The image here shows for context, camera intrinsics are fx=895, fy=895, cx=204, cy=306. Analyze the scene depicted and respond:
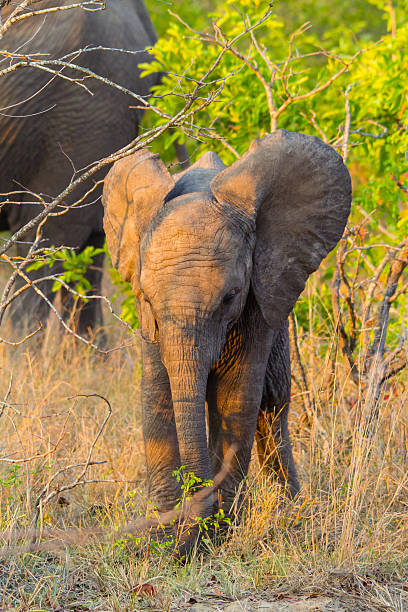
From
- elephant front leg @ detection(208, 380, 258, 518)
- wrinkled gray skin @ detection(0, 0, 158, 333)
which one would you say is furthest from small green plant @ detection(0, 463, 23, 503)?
wrinkled gray skin @ detection(0, 0, 158, 333)

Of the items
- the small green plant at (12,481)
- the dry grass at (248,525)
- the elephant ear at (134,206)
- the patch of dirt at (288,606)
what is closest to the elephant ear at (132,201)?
the elephant ear at (134,206)

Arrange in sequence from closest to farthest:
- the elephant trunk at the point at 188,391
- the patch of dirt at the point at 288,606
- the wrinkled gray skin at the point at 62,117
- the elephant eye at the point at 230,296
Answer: the patch of dirt at the point at 288,606 < the elephant trunk at the point at 188,391 < the elephant eye at the point at 230,296 < the wrinkled gray skin at the point at 62,117

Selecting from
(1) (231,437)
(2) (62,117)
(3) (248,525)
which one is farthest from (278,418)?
(2) (62,117)

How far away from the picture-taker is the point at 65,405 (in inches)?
221

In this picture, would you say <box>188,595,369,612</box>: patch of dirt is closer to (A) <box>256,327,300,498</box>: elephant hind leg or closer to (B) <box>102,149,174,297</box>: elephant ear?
(A) <box>256,327,300,498</box>: elephant hind leg

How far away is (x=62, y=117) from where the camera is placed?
650 centimetres

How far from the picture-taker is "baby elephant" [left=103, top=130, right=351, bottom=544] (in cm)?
341

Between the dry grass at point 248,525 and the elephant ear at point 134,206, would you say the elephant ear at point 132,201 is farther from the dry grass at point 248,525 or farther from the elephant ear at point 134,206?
the dry grass at point 248,525

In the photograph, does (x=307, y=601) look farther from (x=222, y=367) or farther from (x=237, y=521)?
(x=222, y=367)

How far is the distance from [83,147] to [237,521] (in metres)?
3.58

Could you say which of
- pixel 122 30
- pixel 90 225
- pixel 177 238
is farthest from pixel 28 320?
pixel 177 238

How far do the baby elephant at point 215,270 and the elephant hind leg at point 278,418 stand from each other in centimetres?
17

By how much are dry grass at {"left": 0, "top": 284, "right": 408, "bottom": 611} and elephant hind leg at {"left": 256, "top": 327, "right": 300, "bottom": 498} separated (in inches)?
4.1

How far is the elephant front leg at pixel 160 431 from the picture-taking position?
12.5ft
